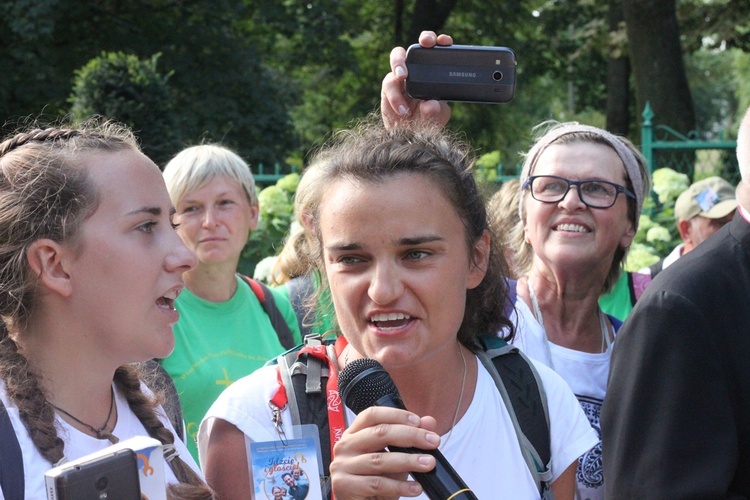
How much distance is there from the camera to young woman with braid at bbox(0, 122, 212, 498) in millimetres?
2115

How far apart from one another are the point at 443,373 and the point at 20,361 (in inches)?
41.7

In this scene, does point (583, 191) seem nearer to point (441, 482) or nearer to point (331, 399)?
point (331, 399)

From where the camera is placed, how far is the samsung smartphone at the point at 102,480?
131 cm

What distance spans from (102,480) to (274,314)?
116 inches

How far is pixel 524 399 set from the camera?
2406 mm

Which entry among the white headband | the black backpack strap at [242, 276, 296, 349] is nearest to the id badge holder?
the white headband

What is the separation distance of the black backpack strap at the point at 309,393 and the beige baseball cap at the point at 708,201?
13.4ft

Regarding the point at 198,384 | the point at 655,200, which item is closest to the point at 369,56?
the point at 655,200

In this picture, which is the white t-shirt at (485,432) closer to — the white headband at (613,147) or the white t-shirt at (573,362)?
the white t-shirt at (573,362)

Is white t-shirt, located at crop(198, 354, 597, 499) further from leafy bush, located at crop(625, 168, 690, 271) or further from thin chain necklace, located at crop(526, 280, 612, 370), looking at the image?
leafy bush, located at crop(625, 168, 690, 271)

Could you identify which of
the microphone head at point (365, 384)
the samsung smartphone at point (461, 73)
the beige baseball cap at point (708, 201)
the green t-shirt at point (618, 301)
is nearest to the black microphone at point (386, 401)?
the microphone head at point (365, 384)

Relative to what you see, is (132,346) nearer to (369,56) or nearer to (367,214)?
(367,214)

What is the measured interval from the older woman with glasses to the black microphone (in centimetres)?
145

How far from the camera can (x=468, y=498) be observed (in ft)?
5.39
